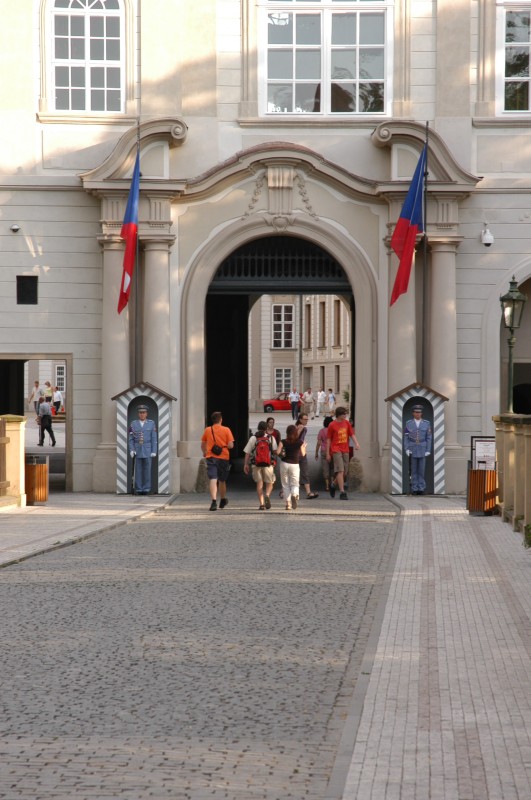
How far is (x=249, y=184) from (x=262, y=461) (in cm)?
637

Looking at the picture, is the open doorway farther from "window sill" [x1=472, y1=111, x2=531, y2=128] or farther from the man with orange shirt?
"window sill" [x1=472, y1=111, x2=531, y2=128]

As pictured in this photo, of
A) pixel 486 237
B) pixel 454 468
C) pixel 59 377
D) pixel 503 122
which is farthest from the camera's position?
pixel 59 377

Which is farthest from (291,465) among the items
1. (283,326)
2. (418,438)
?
(283,326)

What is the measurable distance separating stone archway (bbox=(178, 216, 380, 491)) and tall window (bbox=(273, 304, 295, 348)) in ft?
192

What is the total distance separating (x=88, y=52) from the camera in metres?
25.8

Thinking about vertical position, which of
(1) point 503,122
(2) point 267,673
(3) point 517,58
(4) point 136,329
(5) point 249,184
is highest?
(3) point 517,58

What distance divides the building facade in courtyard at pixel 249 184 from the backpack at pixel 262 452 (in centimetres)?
386

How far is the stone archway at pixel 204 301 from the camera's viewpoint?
84.1ft

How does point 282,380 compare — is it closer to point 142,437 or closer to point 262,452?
point 142,437

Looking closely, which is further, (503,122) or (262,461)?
(503,122)

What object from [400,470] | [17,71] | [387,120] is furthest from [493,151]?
[17,71]

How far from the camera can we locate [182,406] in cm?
2562

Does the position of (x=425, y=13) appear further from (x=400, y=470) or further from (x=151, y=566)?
(x=151, y=566)

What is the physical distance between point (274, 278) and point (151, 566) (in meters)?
13.6
